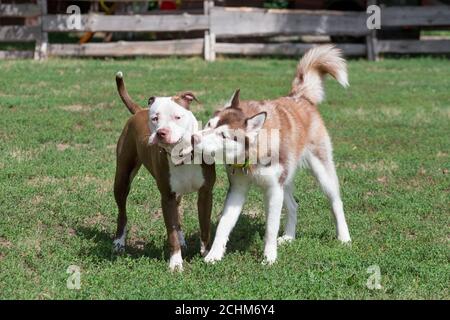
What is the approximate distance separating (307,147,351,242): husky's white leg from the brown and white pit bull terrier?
1225 millimetres

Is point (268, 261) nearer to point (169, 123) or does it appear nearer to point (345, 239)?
point (345, 239)

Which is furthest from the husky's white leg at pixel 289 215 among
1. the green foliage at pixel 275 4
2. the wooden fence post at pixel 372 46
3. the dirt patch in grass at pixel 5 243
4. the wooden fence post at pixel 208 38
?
the green foliage at pixel 275 4

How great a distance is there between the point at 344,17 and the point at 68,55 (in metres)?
7.01

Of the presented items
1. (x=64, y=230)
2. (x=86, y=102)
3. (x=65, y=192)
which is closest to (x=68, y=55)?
(x=86, y=102)

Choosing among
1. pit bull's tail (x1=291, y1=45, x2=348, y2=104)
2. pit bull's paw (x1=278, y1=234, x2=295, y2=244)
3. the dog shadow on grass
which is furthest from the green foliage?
pit bull's paw (x1=278, y1=234, x2=295, y2=244)

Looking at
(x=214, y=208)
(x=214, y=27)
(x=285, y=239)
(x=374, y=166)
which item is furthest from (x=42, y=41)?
(x=285, y=239)

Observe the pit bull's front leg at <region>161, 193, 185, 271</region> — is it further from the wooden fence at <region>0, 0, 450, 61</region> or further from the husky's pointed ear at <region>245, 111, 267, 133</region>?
the wooden fence at <region>0, 0, 450, 61</region>

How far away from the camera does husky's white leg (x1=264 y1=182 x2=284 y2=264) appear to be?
6047 mm

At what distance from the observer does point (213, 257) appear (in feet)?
19.7

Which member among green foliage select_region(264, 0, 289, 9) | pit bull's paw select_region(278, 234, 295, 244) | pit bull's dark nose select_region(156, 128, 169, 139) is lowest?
pit bull's paw select_region(278, 234, 295, 244)

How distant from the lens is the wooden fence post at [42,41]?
700 inches

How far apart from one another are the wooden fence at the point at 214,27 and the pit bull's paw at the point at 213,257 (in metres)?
12.5

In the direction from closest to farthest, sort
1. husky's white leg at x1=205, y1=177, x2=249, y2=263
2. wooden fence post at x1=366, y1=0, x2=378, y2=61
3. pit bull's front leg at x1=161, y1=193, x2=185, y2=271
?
pit bull's front leg at x1=161, y1=193, x2=185, y2=271 < husky's white leg at x1=205, y1=177, x2=249, y2=263 < wooden fence post at x1=366, y1=0, x2=378, y2=61
